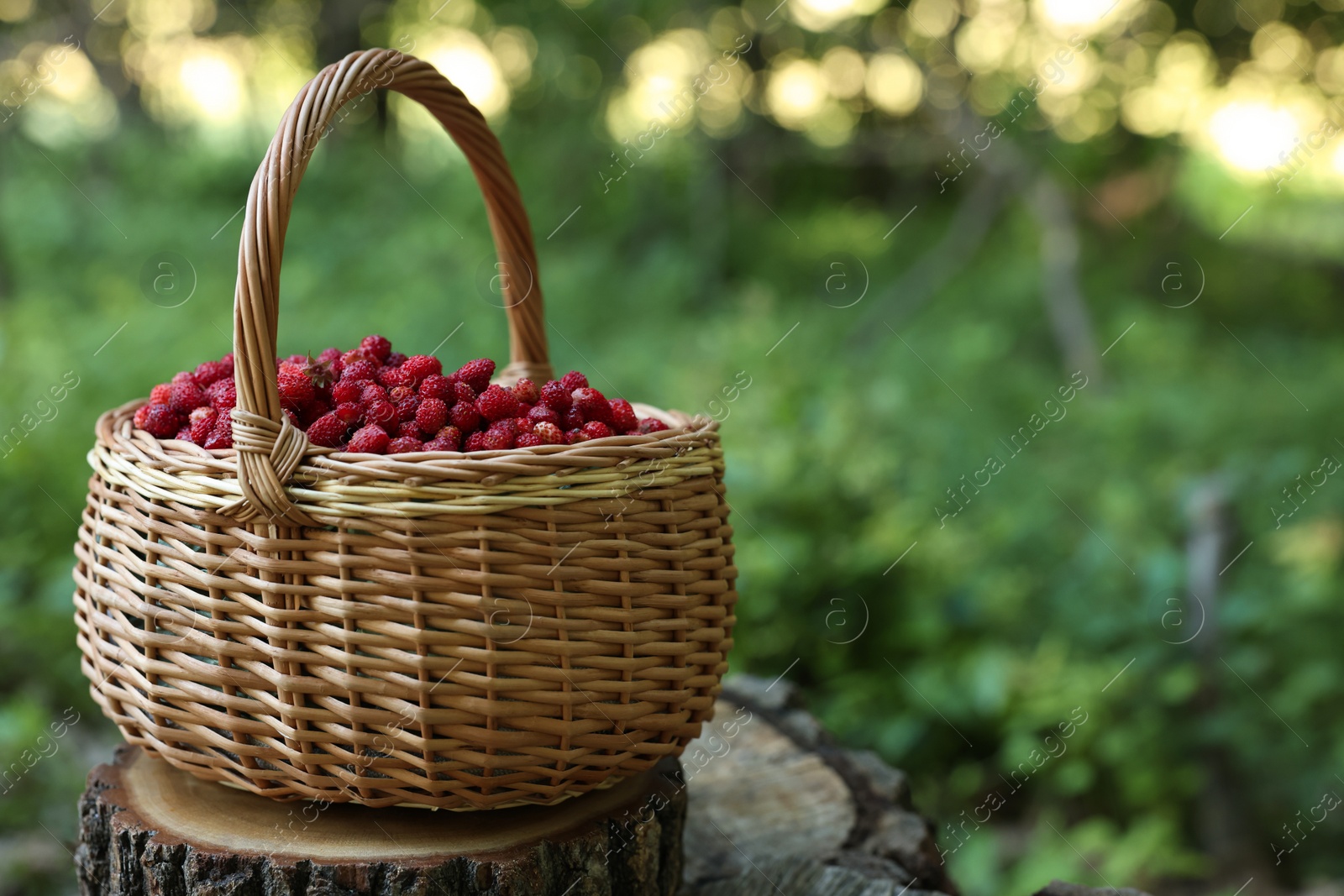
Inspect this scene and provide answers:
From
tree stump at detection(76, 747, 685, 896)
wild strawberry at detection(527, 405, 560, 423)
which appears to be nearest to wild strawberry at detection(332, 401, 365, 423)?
wild strawberry at detection(527, 405, 560, 423)

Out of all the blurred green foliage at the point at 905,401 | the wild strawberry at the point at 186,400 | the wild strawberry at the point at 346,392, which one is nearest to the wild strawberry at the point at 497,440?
the wild strawberry at the point at 346,392

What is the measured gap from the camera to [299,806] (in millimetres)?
1451

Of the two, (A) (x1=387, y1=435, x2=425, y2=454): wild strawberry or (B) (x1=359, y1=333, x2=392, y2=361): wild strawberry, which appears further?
(B) (x1=359, y1=333, x2=392, y2=361): wild strawberry

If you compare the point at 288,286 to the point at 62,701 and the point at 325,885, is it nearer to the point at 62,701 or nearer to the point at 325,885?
the point at 62,701

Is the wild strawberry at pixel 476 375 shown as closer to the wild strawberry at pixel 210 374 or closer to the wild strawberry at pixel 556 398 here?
the wild strawberry at pixel 556 398

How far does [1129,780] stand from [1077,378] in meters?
3.26

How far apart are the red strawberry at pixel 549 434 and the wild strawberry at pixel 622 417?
14 centimetres

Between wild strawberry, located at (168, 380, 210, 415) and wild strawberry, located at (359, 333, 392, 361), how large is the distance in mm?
237

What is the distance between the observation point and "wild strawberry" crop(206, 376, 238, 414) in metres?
1.41

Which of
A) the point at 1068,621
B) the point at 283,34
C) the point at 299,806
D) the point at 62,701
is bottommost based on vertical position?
the point at 62,701

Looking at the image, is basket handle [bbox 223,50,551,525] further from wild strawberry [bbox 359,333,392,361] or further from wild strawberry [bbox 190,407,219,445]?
wild strawberry [bbox 359,333,392,361]

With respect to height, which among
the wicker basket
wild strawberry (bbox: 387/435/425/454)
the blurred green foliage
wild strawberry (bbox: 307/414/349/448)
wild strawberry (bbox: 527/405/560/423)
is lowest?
the blurred green foliage

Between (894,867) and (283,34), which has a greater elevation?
(283,34)

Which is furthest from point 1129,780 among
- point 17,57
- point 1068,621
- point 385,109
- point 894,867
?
point 385,109
